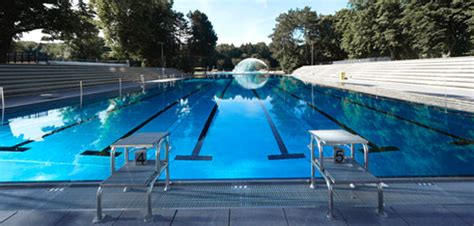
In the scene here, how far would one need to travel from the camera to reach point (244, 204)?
8.52 feet

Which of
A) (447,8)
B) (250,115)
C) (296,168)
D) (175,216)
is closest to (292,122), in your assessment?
(250,115)

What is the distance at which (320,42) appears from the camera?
4734 cm

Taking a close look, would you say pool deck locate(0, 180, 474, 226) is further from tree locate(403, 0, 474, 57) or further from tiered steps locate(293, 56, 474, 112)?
tree locate(403, 0, 474, 57)

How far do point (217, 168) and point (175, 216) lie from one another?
2.04 m

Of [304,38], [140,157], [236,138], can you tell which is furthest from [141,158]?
[304,38]

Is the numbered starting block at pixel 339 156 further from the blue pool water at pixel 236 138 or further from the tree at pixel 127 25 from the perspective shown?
the tree at pixel 127 25

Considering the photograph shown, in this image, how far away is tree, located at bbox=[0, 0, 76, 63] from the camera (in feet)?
59.4

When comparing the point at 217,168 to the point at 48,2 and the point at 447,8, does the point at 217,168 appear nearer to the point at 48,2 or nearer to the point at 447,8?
the point at 48,2

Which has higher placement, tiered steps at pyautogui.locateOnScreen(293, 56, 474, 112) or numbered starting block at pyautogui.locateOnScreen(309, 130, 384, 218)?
tiered steps at pyautogui.locateOnScreen(293, 56, 474, 112)

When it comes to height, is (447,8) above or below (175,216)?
above

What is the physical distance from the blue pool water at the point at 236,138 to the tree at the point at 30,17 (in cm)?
1250

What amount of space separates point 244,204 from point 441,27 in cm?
2752

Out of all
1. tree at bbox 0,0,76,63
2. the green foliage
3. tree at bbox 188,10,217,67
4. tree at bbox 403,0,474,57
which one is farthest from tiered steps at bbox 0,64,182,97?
the green foliage

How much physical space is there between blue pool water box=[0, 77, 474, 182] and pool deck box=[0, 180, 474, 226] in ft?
3.27
